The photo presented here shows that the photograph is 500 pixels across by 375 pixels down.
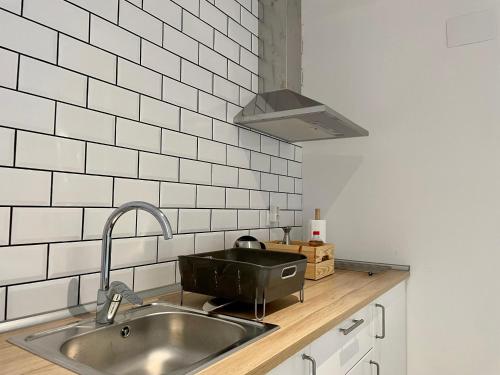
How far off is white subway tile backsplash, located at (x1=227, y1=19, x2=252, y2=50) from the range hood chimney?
0.32ft

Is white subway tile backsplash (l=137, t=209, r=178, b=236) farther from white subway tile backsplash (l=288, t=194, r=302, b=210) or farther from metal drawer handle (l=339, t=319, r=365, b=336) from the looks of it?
white subway tile backsplash (l=288, t=194, r=302, b=210)

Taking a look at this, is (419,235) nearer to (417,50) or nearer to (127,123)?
(417,50)

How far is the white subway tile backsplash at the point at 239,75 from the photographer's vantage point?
175cm

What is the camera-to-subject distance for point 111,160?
1.20 m

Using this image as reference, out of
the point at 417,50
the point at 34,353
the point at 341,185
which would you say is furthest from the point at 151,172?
the point at 417,50

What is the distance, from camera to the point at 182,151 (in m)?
1.46

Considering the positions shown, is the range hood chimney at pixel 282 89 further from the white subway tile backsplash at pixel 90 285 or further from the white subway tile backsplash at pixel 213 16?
the white subway tile backsplash at pixel 90 285

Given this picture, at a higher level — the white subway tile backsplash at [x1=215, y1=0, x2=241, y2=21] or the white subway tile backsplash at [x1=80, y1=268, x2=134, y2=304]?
the white subway tile backsplash at [x1=215, y1=0, x2=241, y2=21]

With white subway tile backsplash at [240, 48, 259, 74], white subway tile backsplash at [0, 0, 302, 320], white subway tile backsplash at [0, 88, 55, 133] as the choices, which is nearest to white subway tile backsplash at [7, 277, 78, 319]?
white subway tile backsplash at [0, 0, 302, 320]

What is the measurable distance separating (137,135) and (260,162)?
798mm

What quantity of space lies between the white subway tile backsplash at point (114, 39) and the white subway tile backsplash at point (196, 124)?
0.93ft

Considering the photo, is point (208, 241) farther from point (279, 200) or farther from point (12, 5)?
point (12, 5)

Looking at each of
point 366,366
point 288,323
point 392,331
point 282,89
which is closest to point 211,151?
point 282,89

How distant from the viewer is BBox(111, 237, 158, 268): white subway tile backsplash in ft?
3.99
